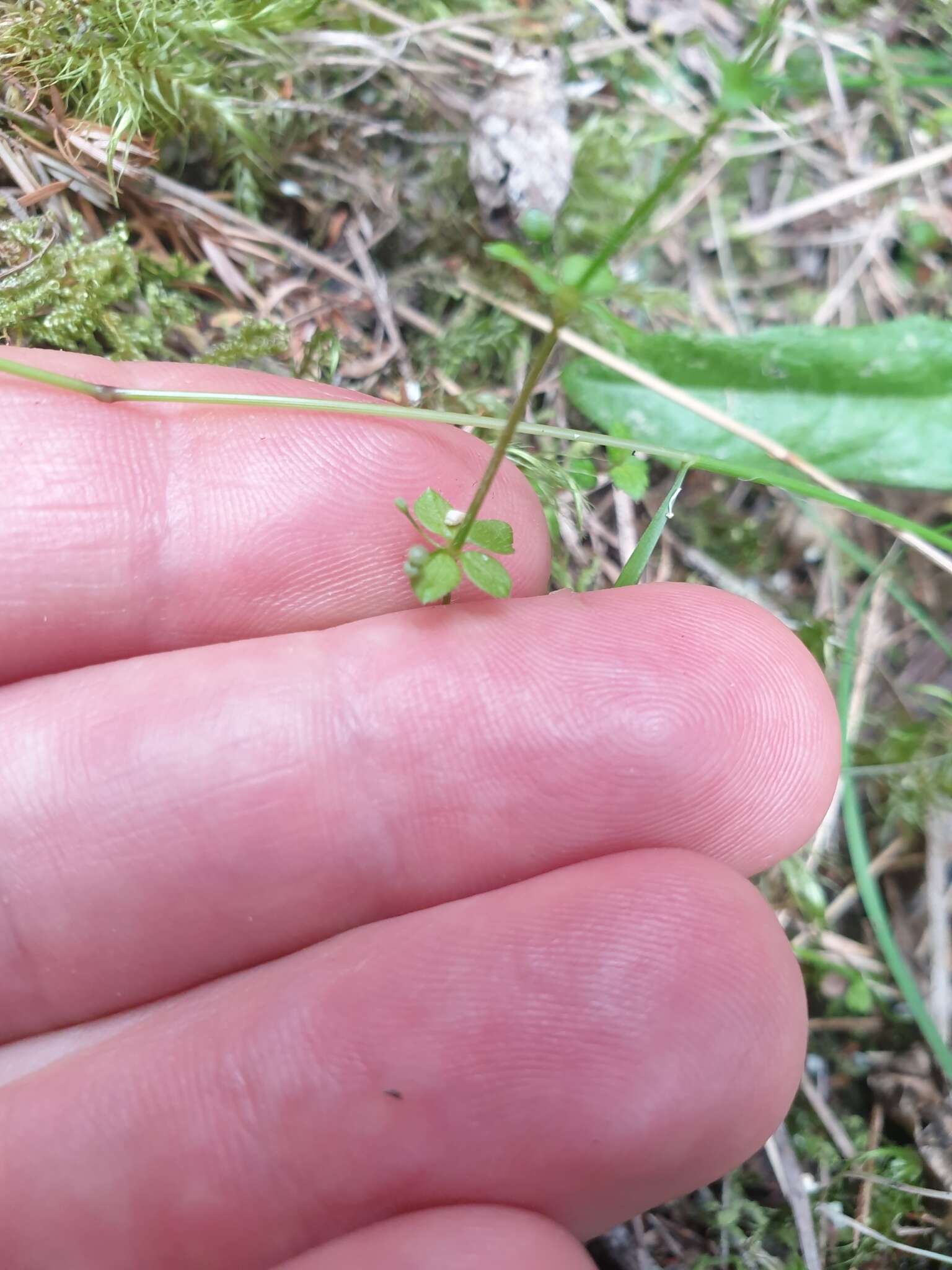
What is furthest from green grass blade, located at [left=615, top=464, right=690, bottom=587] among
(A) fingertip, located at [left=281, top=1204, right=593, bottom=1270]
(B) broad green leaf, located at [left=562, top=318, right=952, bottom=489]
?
(A) fingertip, located at [left=281, top=1204, right=593, bottom=1270]

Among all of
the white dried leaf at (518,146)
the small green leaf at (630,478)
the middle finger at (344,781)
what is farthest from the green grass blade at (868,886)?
the white dried leaf at (518,146)

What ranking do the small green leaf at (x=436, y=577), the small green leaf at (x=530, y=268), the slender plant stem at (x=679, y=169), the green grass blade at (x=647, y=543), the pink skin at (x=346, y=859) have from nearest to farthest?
the slender plant stem at (x=679, y=169)
the small green leaf at (x=530, y=268)
the pink skin at (x=346, y=859)
the small green leaf at (x=436, y=577)
the green grass blade at (x=647, y=543)

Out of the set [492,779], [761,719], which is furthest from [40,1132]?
[761,719]

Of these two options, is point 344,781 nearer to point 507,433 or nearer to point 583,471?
point 507,433

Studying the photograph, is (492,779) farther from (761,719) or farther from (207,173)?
(207,173)

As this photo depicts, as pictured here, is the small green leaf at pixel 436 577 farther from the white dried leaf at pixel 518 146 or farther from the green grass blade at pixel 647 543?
the white dried leaf at pixel 518 146

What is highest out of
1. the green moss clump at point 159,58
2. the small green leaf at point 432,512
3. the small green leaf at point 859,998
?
the green moss clump at point 159,58

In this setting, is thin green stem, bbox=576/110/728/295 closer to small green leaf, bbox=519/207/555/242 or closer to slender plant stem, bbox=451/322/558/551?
slender plant stem, bbox=451/322/558/551
